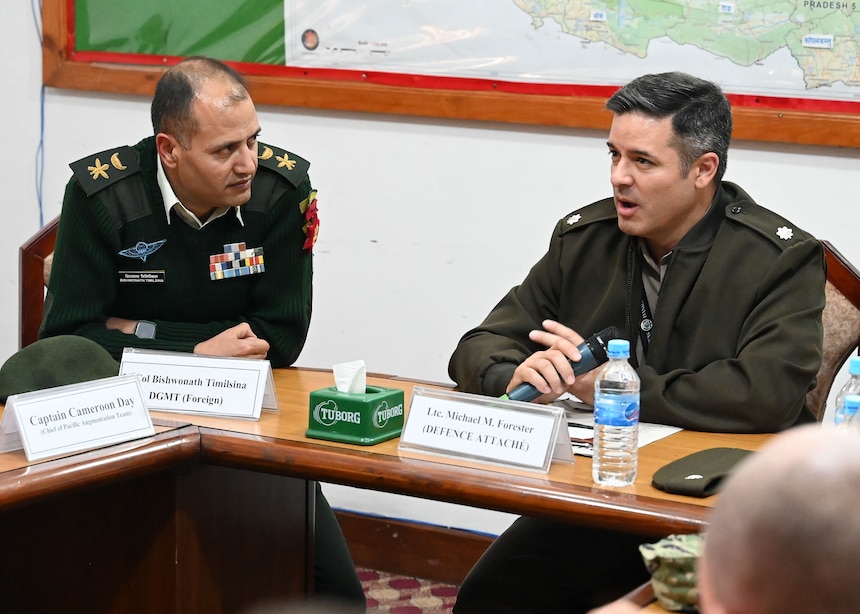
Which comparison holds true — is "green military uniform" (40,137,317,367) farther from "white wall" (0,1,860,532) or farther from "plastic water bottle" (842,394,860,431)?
"plastic water bottle" (842,394,860,431)

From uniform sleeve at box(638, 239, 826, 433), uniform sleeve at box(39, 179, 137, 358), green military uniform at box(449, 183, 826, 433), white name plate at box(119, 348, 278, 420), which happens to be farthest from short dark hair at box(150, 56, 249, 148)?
uniform sleeve at box(638, 239, 826, 433)

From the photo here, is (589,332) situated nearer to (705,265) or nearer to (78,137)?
(705,265)

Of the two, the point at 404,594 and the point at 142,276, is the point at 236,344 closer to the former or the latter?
the point at 142,276

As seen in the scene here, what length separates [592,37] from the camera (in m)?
3.05

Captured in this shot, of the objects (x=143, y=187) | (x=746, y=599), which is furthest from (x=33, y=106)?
(x=746, y=599)

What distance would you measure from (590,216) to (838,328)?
56 centimetres

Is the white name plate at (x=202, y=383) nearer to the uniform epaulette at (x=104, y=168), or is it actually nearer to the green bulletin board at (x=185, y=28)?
the uniform epaulette at (x=104, y=168)

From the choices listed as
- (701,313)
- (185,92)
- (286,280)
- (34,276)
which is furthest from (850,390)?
(34,276)

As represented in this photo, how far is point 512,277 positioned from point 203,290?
3.25 feet

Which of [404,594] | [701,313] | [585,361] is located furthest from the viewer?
[404,594]

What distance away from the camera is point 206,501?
80.9 inches

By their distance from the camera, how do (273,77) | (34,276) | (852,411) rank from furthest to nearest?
(273,77)
(34,276)
(852,411)

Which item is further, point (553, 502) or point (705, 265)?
point (705, 265)

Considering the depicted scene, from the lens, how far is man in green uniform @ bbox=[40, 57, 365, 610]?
8.15 feet
